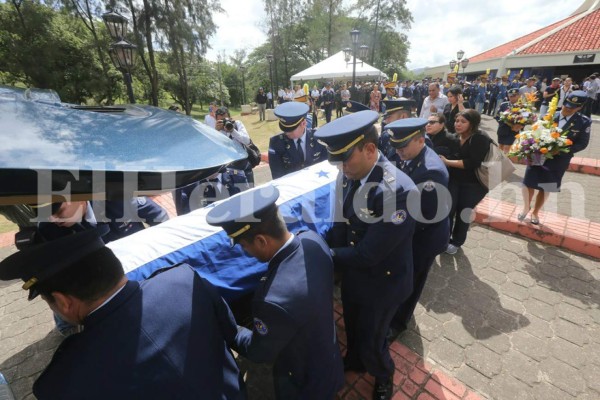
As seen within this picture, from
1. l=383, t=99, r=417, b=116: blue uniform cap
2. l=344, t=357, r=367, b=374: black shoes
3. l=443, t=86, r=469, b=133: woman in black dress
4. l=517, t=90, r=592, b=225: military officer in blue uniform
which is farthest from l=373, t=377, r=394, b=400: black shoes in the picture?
l=443, t=86, r=469, b=133: woman in black dress

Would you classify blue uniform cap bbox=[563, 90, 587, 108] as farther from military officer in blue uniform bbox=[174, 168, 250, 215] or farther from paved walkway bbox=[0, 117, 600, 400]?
military officer in blue uniform bbox=[174, 168, 250, 215]

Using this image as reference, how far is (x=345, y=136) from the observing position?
167 cm

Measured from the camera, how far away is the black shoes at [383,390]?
2045 millimetres

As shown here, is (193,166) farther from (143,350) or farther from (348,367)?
(348,367)

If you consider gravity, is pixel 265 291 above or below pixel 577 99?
below

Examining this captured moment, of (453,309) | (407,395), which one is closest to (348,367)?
(407,395)

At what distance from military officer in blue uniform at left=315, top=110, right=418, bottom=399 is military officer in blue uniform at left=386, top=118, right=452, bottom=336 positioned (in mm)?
631

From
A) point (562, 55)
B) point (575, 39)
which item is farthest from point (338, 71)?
point (575, 39)

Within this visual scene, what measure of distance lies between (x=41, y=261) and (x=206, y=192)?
8.70ft

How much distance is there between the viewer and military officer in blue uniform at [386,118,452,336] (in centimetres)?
244

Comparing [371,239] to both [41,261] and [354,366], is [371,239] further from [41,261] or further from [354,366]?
[41,261]

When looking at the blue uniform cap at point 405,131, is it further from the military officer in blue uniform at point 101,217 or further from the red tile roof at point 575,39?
the red tile roof at point 575,39

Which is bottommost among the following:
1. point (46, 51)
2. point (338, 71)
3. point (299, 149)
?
point (299, 149)

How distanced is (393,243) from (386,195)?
30cm
